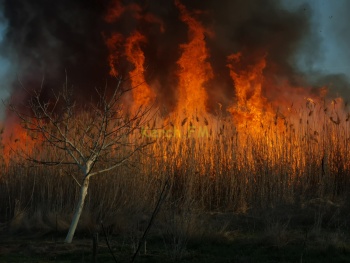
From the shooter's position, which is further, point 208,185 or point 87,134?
point 208,185

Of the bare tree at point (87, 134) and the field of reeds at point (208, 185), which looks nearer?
the bare tree at point (87, 134)

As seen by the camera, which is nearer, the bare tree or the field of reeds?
the bare tree

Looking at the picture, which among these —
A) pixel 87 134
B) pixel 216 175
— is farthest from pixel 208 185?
pixel 87 134

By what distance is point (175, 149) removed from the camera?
10195 mm

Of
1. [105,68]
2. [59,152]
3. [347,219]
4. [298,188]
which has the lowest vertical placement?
[347,219]

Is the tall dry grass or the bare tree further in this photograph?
the tall dry grass

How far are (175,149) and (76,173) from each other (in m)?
2.39

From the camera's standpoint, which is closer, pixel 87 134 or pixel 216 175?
pixel 87 134

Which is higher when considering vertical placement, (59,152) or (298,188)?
(59,152)

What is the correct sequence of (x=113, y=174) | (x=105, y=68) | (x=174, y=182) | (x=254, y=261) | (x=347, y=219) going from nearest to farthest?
(x=254, y=261)
(x=347, y=219)
(x=113, y=174)
(x=174, y=182)
(x=105, y=68)

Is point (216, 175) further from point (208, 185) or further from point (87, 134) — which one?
point (87, 134)

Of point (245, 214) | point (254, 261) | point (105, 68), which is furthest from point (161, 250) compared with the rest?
point (105, 68)

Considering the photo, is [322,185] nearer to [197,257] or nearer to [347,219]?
[347,219]

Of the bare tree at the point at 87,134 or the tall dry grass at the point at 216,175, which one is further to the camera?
the tall dry grass at the point at 216,175
